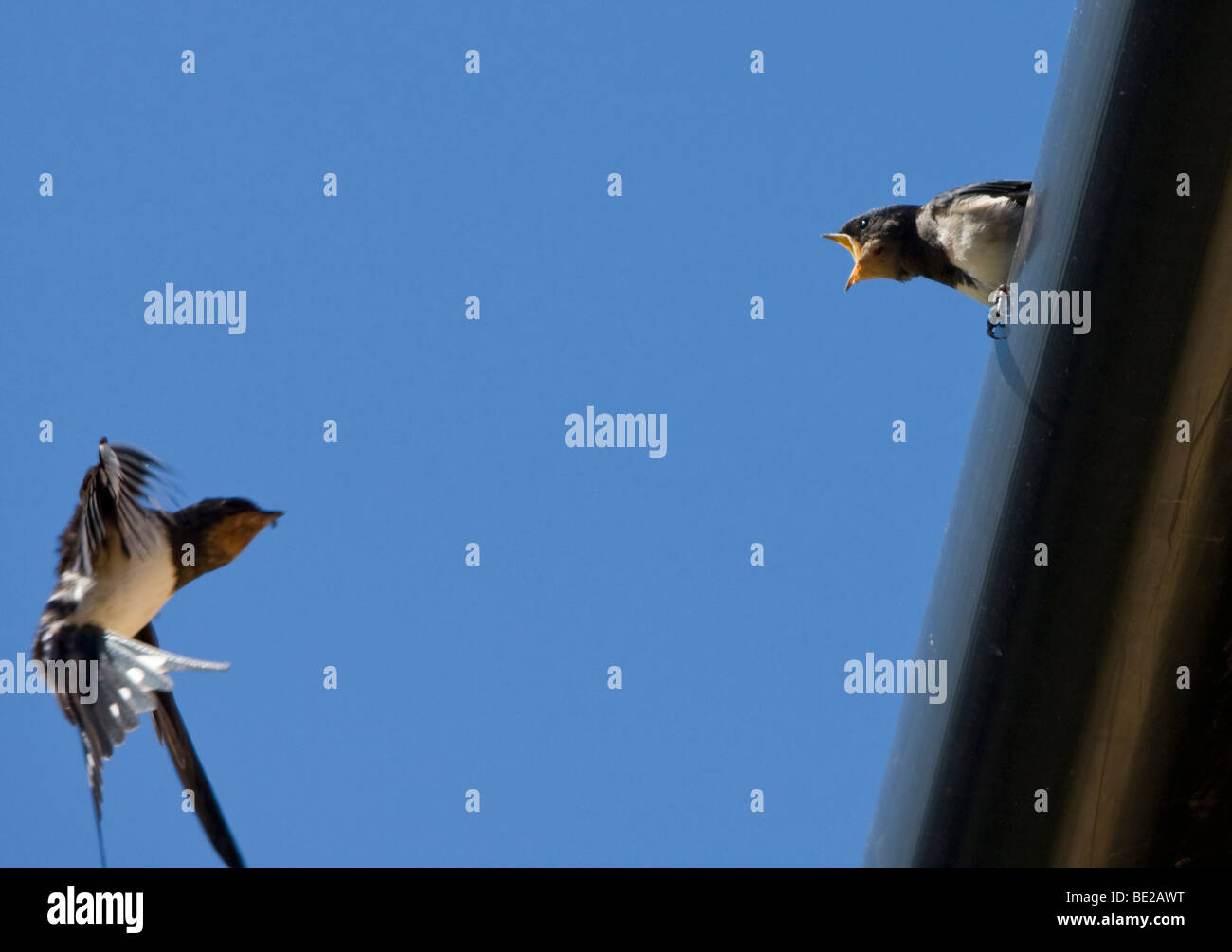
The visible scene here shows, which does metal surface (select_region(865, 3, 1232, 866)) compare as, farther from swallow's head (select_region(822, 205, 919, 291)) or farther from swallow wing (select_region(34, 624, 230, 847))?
swallow's head (select_region(822, 205, 919, 291))

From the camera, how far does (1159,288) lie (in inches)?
49.1

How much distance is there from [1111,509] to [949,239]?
3027 mm

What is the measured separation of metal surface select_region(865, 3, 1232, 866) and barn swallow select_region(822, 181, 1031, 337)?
197 centimetres

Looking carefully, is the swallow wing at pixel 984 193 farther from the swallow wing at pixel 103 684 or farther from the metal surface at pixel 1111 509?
the swallow wing at pixel 103 684

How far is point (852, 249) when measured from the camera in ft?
16.0

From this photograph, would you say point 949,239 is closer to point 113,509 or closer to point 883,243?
point 883,243

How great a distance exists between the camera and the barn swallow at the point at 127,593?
3049 mm

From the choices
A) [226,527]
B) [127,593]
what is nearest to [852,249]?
[226,527]

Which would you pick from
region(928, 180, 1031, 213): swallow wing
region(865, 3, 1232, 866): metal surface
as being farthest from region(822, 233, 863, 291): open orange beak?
region(865, 3, 1232, 866): metal surface

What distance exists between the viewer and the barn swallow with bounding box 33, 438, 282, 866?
3.05 m

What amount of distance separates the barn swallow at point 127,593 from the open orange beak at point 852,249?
92.8 inches

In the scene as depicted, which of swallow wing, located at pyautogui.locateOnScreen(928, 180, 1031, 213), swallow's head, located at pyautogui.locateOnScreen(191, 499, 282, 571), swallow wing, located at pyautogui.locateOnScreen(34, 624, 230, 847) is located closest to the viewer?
swallow wing, located at pyautogui.locateOnScreen(34, 624, 230, 847)
